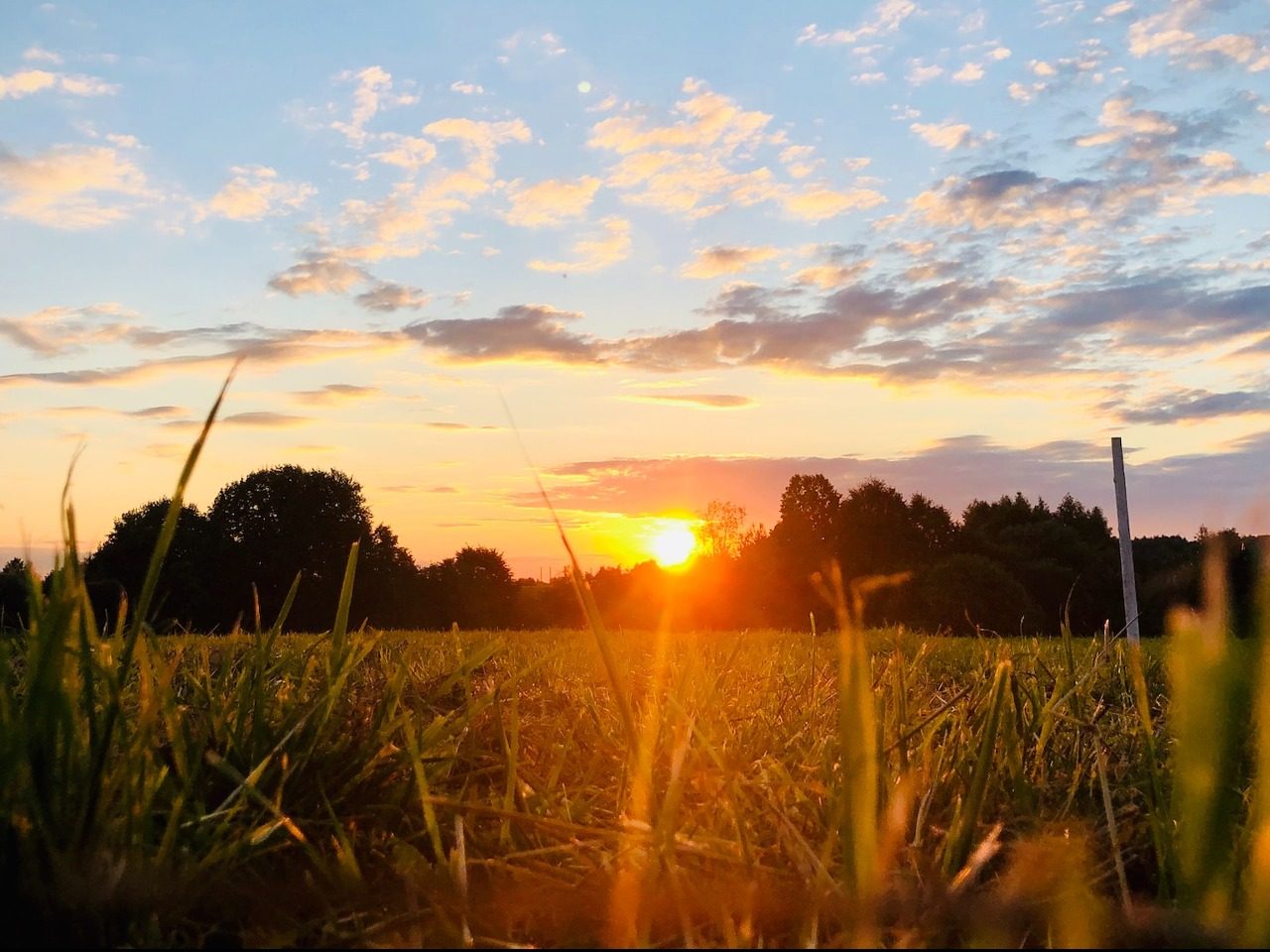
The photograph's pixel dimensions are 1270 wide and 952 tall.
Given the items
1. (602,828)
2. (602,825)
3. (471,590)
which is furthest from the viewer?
(471,590)

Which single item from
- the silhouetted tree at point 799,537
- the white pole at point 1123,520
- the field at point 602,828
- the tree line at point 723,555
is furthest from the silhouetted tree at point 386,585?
the field at point 602,828

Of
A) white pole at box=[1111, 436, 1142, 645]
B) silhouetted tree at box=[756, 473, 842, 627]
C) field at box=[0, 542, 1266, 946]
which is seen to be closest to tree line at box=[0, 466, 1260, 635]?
silhouetted tree at box=[756, 473, 842, 627]

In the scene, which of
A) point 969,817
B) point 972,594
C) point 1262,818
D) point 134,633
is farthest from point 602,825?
point 972,594

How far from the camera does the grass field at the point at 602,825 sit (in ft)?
3.16

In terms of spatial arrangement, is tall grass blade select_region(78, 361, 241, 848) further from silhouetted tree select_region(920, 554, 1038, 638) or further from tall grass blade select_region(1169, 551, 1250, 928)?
silhouetted tree select_region(920, 554, 1038, 638)

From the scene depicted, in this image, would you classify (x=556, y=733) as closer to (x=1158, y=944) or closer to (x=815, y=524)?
(x=1158, y=944)

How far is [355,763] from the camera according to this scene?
1.53 m

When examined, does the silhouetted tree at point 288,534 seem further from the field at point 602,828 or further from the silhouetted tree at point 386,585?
the field at point 602,828

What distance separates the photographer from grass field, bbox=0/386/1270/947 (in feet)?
3.16

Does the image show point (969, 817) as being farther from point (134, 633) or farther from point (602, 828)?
point (134, 633)

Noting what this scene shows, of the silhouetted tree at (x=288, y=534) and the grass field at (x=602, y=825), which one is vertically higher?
the silhouetted tree at (x=288, y=534)

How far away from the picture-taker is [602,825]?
1469 mm

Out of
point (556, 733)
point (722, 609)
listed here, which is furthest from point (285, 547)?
point (556, 733)

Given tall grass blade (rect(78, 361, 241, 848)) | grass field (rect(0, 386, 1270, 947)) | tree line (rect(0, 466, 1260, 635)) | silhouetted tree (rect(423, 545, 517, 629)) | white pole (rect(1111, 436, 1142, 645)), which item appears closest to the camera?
grass field (rect(0, 386, 1270, 947))
